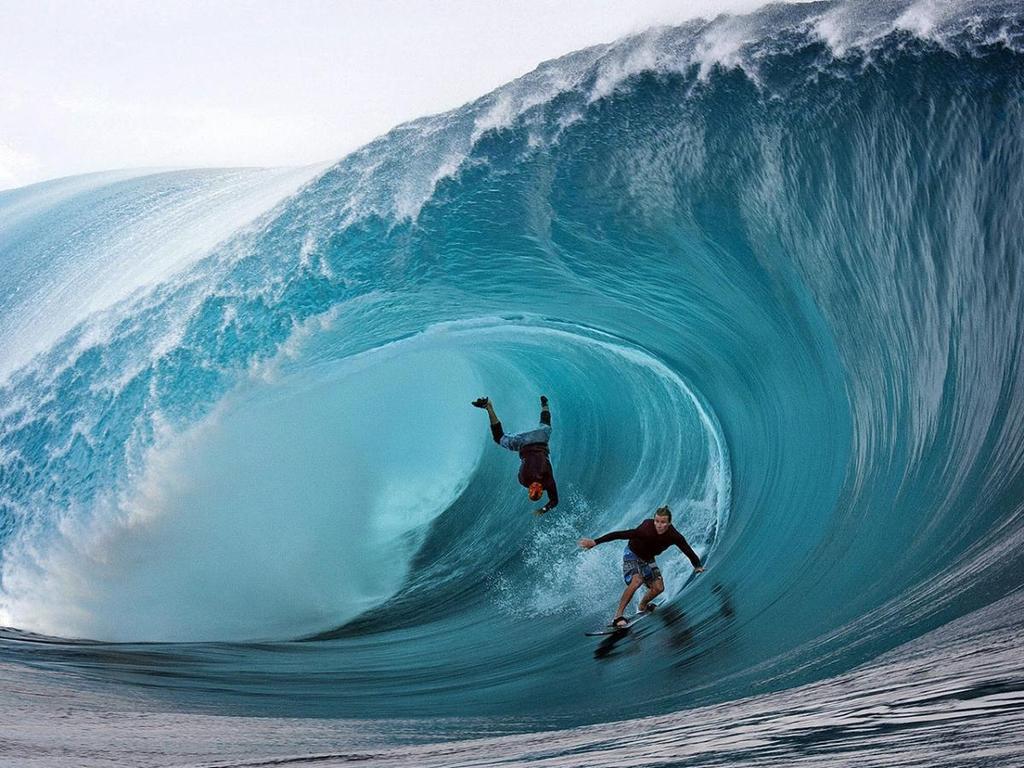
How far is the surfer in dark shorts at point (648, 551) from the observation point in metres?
5.46

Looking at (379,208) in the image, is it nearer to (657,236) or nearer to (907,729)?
(657,236)

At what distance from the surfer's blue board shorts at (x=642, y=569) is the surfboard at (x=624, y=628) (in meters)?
0.38

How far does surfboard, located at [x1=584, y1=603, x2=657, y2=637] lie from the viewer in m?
5.88

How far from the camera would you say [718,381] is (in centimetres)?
744

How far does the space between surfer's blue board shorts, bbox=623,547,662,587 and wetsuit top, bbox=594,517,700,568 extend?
0.04 metres

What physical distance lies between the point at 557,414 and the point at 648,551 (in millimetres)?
3974

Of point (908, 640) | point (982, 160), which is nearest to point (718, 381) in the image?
point (982, 160)

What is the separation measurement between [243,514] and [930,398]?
20.4ft

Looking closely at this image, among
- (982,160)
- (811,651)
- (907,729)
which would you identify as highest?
(982,160)

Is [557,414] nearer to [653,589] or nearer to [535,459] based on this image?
[535,459]

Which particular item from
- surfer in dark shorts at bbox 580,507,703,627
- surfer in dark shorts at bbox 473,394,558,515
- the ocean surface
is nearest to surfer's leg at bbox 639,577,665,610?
surfer in dark shorts at bbox 580,507,703,627

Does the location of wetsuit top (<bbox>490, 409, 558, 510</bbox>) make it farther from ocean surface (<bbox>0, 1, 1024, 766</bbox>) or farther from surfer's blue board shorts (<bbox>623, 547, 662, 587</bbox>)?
surfer's blue board shorts (<bbox>623, 547, 662, 587</bbox>)

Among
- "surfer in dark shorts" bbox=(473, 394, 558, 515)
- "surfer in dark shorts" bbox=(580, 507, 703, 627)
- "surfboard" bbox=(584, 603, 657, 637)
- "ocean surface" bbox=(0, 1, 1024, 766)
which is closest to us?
"ocean surface" bbox=(0, 1, 1024, 766)

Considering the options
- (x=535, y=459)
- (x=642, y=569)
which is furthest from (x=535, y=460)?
(x=642, y=569)
